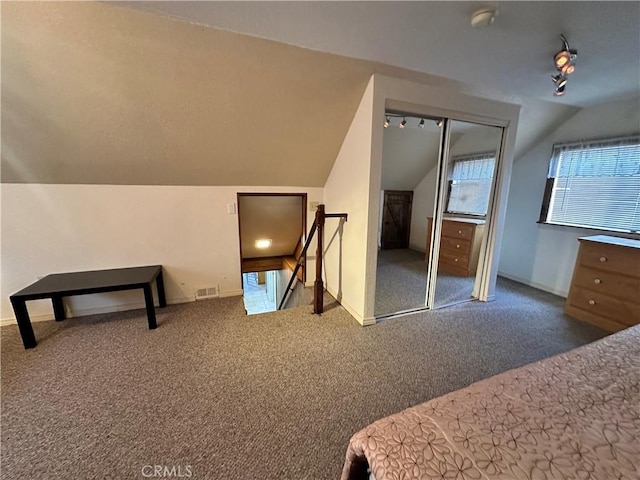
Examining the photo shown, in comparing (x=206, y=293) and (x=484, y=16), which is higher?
(x=484, y=16)

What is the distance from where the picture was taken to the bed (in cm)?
69

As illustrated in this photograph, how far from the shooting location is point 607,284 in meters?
2.52

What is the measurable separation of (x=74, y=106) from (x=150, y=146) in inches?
20.7

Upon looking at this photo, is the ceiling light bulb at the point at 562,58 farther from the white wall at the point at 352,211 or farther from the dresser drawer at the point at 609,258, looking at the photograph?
the dresser drawer at the point at 609,258

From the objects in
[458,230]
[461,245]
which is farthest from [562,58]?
[461,245]

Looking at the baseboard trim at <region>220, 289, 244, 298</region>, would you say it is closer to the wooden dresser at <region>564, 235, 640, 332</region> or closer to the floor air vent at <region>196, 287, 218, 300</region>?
the floor air vent at <region>196, 287, 218, 300</region>

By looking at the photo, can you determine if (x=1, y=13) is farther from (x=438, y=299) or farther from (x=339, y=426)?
(x=438, y=299)

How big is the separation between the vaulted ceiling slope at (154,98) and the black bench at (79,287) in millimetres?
922

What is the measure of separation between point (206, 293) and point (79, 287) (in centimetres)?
116

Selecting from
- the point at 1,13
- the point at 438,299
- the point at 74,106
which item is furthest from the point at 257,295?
the point at 1,13

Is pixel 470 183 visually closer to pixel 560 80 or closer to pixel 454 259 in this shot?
pixel 454 259

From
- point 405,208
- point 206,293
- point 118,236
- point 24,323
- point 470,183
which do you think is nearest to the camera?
point 24,323

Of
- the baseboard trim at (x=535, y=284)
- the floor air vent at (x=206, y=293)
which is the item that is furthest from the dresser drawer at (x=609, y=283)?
the floor air vent at (x=206, y=293)

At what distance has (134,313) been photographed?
276cm
